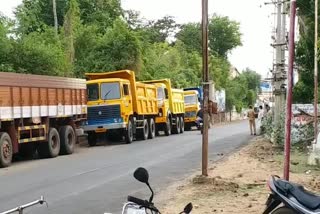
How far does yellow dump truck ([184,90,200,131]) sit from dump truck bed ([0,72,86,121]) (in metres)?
18.5

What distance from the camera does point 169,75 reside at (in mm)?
47594

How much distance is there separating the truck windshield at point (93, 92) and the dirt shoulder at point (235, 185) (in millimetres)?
10170

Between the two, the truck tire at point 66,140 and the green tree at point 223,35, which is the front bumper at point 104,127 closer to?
the truck tire at point 66,140

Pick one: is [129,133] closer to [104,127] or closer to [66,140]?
[104,127]

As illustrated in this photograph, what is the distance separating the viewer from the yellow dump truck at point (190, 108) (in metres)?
41.4

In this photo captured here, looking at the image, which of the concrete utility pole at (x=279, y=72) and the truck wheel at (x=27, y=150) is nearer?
the concrete utility pole at (x=279, y=72)

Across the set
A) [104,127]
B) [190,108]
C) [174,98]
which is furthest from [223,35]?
[104,127]

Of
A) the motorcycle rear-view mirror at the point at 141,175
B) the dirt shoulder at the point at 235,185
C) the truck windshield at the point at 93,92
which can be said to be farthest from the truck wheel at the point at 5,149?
the motorcycle rear-view mirror at the point at 141,175

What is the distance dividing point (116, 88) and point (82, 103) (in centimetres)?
282

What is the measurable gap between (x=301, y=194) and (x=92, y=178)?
26.5 feet

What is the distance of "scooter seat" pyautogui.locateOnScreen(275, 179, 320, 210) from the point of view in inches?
241

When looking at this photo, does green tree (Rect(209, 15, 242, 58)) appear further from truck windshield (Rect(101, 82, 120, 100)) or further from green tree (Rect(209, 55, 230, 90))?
truck windshield (Rect(101, 82, 120, 100))

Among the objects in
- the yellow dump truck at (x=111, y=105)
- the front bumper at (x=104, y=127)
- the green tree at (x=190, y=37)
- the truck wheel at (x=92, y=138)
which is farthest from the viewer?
the green tree at (x=190, y=37)

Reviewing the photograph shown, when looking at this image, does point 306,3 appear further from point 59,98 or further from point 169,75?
point 169,75
